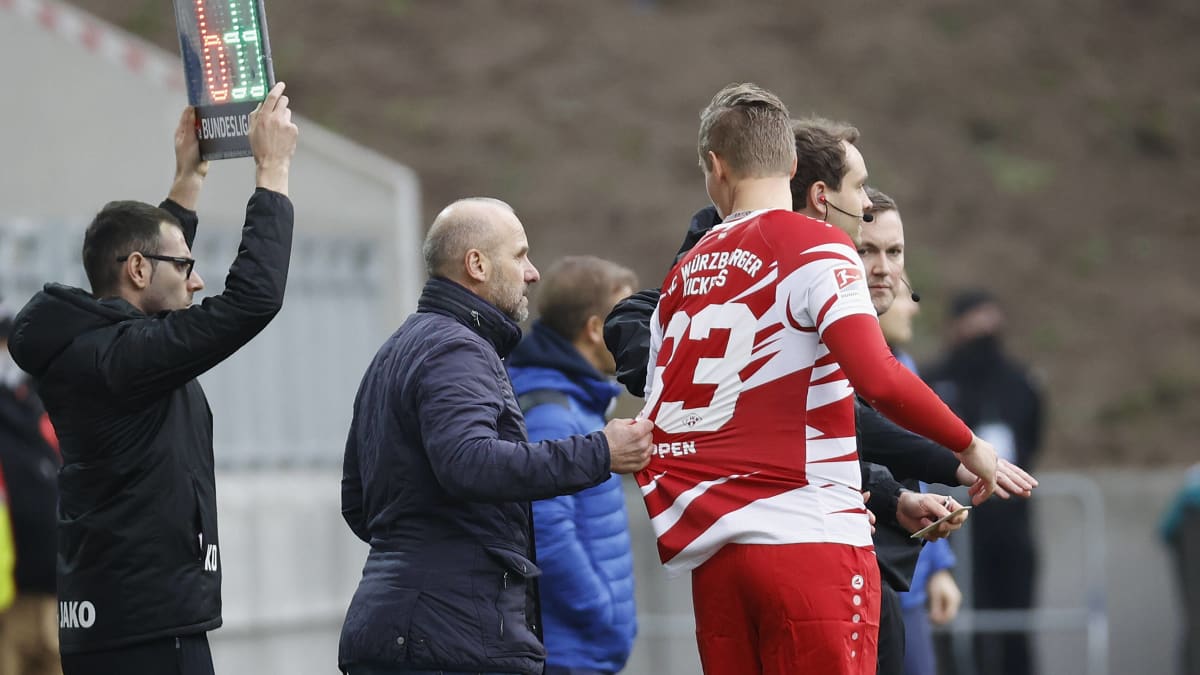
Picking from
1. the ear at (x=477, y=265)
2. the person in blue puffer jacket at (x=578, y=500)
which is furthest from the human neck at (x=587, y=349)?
the ear at (x=477, y=265)

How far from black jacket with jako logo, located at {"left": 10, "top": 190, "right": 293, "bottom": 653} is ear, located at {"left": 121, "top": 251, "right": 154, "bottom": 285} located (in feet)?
0.33

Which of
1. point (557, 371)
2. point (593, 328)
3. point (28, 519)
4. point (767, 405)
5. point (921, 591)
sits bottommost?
point (921, 591)

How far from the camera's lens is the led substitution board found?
16.6 ft

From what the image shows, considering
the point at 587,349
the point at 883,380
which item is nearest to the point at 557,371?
the point at 587,349

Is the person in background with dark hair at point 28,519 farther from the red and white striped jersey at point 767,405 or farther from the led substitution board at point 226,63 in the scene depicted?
the red and white striped jersey at point 767,405

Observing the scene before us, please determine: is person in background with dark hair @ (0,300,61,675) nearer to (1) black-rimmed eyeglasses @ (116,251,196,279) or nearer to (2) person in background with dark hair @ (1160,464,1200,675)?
(1) black-rimmed eyeglasses @ (116,251,196,279)

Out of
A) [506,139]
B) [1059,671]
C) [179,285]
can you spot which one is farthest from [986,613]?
[506,139]

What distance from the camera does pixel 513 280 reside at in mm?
4934

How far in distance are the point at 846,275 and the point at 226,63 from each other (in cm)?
206

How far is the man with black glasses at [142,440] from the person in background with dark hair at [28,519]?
3.25 m

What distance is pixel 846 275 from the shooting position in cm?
420

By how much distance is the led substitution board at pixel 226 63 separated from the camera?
16.6 feet

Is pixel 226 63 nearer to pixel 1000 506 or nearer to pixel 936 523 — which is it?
pixel 936 523

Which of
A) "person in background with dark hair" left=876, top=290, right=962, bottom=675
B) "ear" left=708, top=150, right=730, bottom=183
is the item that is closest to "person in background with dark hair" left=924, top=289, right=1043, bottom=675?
"person in background with dark hair" left=876, top=290, right=962, bottom=675
